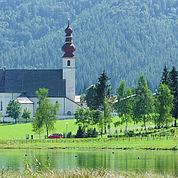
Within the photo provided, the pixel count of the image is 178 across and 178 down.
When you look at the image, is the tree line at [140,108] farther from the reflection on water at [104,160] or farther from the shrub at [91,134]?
the reflection on water at [104,160]

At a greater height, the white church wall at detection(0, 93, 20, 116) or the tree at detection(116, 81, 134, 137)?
the white church wall at detection(0, 93, 20, 116)

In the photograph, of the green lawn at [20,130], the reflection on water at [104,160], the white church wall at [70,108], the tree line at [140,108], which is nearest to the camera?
the reflection on water at [104,160]

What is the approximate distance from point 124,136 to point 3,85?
70606 millimetres

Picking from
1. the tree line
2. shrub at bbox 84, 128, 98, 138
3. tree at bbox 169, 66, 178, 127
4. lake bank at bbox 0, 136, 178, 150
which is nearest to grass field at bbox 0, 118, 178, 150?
lake bank at bbox 0, 136, 178, 150

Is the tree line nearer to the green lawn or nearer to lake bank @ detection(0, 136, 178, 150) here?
the green lawn

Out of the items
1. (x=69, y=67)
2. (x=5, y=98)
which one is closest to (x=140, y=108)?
(x=69, y=67)

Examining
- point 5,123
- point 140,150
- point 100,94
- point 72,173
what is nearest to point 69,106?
point 5,123

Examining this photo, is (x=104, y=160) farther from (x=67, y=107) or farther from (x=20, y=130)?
(x=67, y=107)

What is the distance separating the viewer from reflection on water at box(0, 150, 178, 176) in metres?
54.2

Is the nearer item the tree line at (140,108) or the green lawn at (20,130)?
the tree line at (140,108)

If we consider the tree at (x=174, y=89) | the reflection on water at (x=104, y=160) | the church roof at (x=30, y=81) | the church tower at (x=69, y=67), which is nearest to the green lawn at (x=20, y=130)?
the tree at (x=174, y=89)

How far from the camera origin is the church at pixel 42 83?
154125 millimetres

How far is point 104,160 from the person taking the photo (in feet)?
202

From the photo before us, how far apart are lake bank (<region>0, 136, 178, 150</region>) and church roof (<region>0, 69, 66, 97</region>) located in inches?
2601
